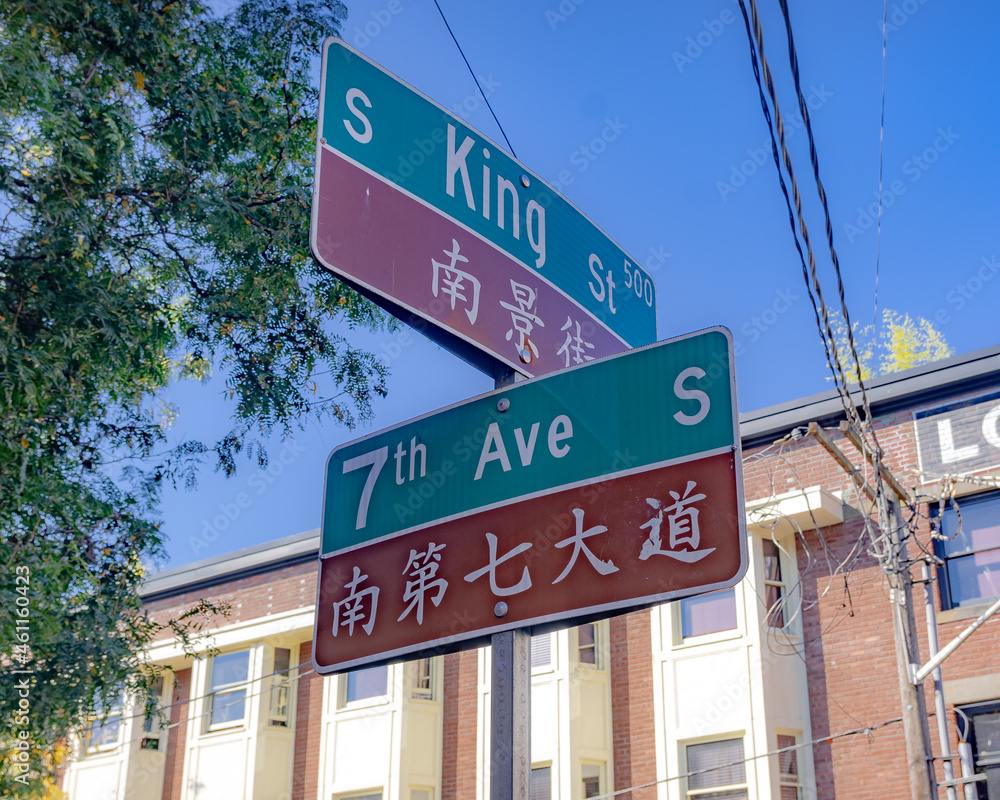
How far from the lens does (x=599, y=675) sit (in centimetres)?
1928

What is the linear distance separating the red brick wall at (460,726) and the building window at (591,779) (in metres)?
2.52

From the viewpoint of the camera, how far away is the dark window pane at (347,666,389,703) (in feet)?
71.4

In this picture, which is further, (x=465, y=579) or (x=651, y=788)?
(x=651, y=788)

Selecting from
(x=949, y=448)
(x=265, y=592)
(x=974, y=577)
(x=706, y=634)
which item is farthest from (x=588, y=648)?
(x=265, y=592)

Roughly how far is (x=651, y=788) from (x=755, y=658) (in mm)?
2846

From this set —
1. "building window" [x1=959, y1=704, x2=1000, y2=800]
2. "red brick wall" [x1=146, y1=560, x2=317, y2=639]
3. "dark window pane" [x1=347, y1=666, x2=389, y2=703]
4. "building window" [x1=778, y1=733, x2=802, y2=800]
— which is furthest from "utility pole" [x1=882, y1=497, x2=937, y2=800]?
"red brick wall" [x1=146, y1=560, x2=317, y2=639]

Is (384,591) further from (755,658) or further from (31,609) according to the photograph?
(755,658)

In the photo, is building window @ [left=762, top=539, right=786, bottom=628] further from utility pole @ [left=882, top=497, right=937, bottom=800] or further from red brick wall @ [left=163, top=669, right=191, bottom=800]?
red brick wall @ [left=163, top=669, right=191, bottom=800]

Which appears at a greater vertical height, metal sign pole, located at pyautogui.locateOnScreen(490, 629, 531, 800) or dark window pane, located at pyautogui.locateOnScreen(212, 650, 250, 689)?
dark window pane, located at pyautogui.locateOnScreen(212, 650, 250, 689)

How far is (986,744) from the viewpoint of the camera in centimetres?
1552

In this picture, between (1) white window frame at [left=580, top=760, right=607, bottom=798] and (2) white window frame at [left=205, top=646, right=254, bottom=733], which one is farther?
(2) white window frame at [left=205, top=646, right=254, bottom=733]

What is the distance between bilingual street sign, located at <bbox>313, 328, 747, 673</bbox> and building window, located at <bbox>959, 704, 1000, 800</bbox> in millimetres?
14628

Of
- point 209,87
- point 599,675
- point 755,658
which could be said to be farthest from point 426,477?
point 599,675

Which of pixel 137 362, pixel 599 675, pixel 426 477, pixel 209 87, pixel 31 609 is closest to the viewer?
pixel 426 477
